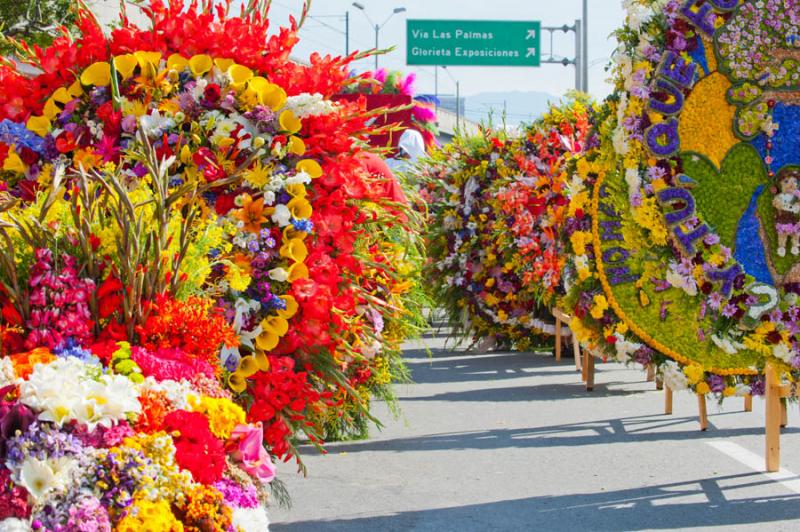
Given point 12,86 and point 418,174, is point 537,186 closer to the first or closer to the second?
point 418,174

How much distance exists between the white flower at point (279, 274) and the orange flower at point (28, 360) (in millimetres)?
1359

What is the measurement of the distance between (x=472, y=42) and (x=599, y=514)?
32.2 metres

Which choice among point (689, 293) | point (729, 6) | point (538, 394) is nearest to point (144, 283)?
point (689, 293)

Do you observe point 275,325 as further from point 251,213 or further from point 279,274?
point 251,213

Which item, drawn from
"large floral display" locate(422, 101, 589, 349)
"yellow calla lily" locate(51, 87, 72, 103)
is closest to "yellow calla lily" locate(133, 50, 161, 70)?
"yellow calla lily" locate(51, 87, 72, 103)

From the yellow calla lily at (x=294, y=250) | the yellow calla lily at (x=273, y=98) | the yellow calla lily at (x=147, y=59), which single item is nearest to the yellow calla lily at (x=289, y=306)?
the yellow calla lily at (x=294, y=250)

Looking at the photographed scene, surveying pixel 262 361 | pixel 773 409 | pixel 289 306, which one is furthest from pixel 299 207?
pixel 773 409

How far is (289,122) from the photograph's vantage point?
5.64 meters

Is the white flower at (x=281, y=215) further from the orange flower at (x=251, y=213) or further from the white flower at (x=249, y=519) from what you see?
the white flower at (x=249, y=519)

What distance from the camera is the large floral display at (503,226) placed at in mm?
12938

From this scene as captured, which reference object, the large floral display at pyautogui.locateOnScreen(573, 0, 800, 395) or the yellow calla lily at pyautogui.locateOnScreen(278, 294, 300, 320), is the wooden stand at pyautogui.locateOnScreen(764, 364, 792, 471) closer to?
the large floral display at pyautogui.locateOnScreen(573, 0, 800, 395)

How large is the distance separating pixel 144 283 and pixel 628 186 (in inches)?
142

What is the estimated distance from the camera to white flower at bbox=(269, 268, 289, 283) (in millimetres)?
5391

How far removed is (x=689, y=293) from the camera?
700cm
